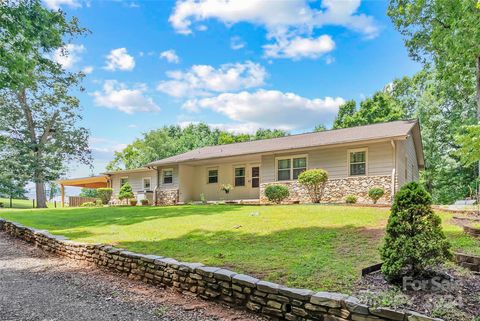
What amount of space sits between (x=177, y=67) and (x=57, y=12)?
12508 millimetres

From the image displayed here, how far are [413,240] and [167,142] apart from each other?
119 feet

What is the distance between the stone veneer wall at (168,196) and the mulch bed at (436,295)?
16432 millimetres

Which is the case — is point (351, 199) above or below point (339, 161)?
below

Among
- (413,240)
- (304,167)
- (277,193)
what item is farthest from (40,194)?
(413,240)

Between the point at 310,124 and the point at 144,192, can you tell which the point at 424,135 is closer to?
the point at 310,124

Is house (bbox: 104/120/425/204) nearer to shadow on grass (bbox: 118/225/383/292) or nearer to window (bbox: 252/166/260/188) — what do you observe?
window (bbox: 252/166/260/188)

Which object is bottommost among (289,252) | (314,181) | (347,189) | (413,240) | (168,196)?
(289,252)

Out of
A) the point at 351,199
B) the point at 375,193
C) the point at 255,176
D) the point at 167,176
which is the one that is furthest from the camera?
the point at 167,176

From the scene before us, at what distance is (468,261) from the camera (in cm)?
422

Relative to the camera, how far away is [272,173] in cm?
1609

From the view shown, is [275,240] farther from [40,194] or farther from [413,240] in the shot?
[40,194]

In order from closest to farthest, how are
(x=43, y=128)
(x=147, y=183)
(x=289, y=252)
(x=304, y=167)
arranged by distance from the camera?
(x=289, y=252), (x=304, y=167), (x=147, y=183), (x=43, y=128)

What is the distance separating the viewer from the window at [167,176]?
797 inches

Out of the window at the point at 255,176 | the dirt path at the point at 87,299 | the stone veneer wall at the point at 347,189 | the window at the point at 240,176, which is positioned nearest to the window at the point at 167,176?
the window at the point at 240,176
